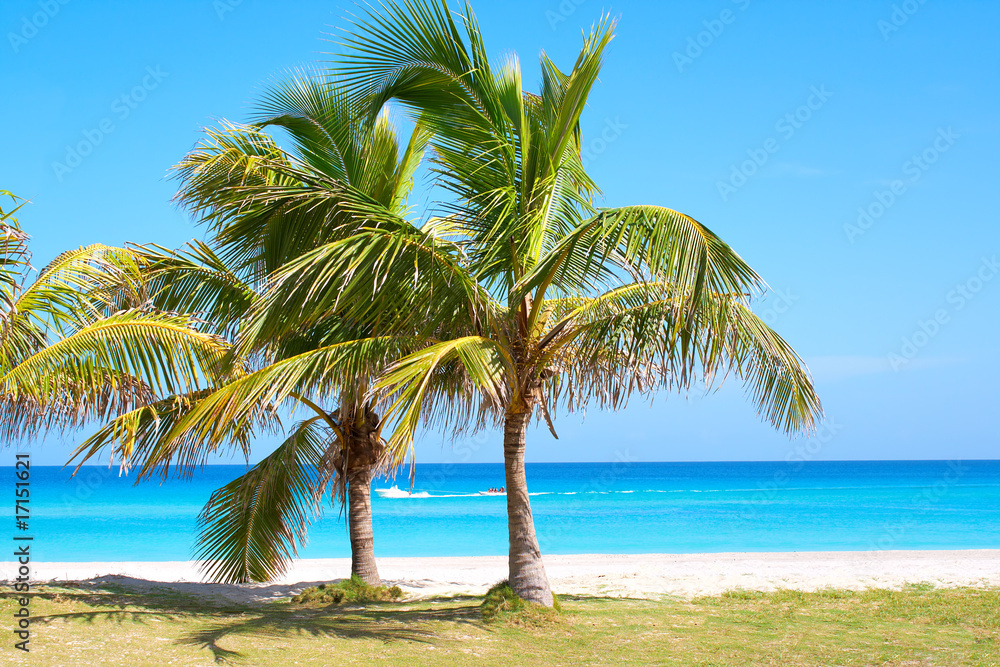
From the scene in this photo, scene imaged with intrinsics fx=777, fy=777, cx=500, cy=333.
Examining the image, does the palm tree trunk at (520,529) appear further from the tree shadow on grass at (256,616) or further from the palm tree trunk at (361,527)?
the palm tree trunk at (361,527)

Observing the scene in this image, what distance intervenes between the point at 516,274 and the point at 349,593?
4160 millimetres

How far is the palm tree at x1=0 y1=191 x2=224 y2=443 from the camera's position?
6.52m

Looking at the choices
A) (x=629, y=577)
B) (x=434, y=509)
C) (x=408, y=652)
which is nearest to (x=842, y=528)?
(x=434, y=509)

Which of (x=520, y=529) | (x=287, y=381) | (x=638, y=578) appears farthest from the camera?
(x=638, y=578)

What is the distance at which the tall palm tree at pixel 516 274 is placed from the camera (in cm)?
632

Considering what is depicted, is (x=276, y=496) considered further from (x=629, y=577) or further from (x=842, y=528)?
(x=842, y=528)

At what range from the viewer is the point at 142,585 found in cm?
951

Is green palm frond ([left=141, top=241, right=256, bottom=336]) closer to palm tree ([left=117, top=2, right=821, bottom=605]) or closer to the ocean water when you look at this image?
palm tree ([left=117, top=2, right=821, bottom=605])

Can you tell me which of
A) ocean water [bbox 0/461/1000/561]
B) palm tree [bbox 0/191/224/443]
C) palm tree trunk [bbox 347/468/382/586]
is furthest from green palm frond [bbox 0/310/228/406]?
ocean water [bbox 0/461/1000/561]

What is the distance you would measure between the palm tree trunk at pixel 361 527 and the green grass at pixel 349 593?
0.44 ft

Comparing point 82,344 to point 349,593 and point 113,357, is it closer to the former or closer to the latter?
point 113,357

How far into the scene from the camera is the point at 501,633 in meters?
6.58

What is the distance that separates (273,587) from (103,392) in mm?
3441

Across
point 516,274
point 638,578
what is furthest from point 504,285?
point 638,578
